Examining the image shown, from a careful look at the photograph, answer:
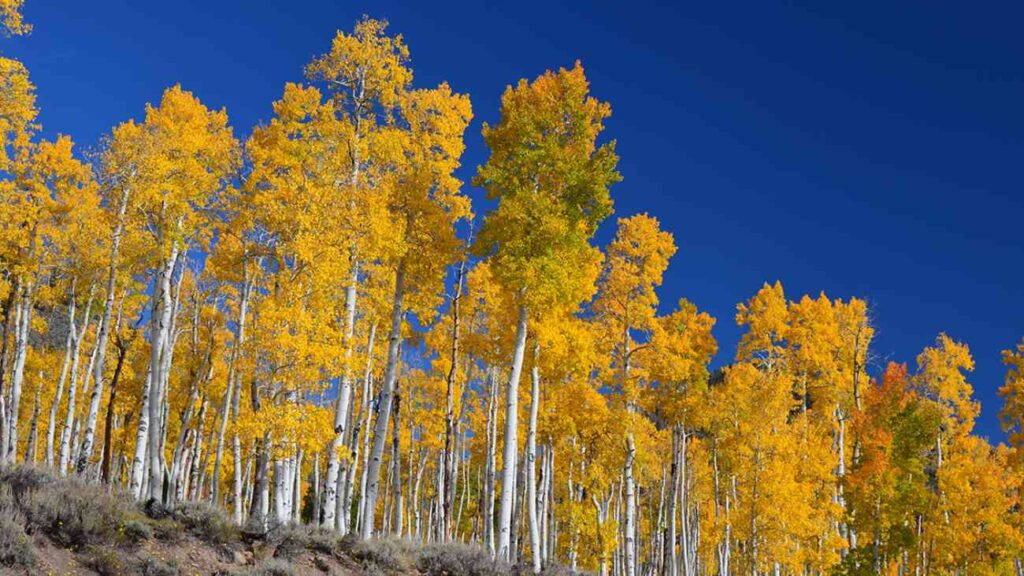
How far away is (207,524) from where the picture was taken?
13.4m

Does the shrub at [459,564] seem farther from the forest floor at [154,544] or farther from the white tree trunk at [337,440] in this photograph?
the white tree trunk at [337,440]

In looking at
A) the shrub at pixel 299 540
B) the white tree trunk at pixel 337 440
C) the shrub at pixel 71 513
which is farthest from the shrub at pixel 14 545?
the white tree trunk at pixel 337 440

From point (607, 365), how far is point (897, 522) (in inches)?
455

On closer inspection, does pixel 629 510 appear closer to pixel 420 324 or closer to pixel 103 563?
pixel 420 324

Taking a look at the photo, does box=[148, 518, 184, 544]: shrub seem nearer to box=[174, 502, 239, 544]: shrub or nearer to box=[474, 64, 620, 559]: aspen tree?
box=[174, 502, 239, 544]: shrub

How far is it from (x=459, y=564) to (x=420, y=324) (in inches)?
275

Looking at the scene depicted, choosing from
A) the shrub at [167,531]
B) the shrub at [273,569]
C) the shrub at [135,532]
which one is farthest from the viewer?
the shrub at [167,531]

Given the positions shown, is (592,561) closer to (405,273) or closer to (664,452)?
(664,452)

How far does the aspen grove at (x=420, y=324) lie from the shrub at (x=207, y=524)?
100 centimetres

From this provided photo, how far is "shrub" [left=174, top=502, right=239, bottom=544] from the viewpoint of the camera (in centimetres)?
1323

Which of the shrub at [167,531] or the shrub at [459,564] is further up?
the shrub at [167,531]

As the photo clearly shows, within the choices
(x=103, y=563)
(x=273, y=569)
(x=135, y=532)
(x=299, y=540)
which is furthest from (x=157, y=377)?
(x=273, y=569)

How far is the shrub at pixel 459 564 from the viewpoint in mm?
15500

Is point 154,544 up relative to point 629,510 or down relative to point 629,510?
up
